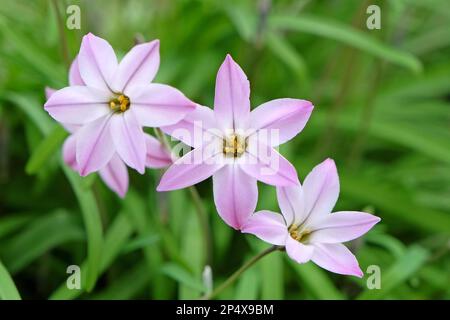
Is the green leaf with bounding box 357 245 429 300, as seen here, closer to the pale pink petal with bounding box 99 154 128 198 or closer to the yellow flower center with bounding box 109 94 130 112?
the pale pink petal with bounding box 99 154 128 198

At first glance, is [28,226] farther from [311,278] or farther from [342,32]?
[342,32]

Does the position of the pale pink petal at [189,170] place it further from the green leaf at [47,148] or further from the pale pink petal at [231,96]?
the green leaf at [47,148]

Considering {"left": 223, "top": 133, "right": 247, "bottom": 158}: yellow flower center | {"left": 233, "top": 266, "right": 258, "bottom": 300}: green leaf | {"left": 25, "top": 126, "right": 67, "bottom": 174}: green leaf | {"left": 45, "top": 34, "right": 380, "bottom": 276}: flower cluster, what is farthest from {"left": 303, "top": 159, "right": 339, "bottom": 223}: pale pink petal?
{"left": 25, "top": 126, "right": 67, "bottom": 174}: green leaf

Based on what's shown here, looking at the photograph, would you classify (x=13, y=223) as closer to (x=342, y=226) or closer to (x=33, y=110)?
(x=33, y=110)

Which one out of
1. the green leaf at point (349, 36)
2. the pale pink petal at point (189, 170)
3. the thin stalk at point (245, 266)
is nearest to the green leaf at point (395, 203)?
the green leaf at point (349, 36)

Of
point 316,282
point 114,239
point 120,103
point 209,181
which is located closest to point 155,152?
point 120,103
